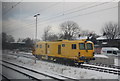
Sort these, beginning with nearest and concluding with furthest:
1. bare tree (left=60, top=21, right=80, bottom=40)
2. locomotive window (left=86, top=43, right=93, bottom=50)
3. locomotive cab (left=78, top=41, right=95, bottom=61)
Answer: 1. locomotive cab (left=78, top=41, right=95, bottom=61)
2. locomotive window (left=86, top=43, right=93, bottom=50)
3. bare tree (left=60, top=21, right=80, bottom=40)

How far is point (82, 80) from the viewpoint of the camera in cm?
941

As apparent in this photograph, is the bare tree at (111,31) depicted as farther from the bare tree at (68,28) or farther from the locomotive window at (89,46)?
the locomotive window at (89,46)

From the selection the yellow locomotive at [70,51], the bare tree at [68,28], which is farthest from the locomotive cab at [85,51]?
the bare tree at [68,28]

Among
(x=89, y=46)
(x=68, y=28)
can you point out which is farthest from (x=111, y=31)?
(x=89, y=46)

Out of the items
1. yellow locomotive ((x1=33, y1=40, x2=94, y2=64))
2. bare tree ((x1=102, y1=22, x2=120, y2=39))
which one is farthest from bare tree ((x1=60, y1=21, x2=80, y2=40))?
yellow locomotive ((x1=33, y1=40, x2=94, y2=64))

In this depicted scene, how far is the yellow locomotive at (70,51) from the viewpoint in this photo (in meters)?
16.8

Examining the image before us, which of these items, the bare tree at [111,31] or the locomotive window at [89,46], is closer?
the locomotive window at [89,46]

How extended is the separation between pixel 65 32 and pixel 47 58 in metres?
39.1

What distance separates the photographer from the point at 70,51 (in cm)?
1778

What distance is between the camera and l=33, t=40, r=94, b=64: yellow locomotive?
1684 cm

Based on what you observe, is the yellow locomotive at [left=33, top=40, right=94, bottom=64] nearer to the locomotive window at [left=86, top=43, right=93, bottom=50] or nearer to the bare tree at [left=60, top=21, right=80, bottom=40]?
the locomotive window at [left=86, top=43, right=93, bottom=50]

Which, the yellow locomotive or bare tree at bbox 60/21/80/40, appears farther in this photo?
bare tree at bbox 60/21/80/40

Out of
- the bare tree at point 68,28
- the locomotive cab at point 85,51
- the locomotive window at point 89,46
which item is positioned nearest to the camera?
the locomotive cab at point 85,51

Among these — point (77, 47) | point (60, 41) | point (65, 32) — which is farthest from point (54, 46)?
point (65, 32)
